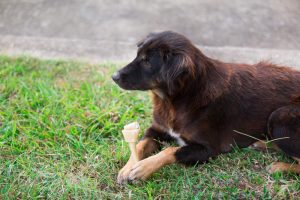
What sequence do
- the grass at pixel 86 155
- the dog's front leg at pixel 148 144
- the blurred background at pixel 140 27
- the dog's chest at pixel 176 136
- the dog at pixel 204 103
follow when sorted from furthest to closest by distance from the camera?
the blurred background at pixel 140 27 → the dog's chest at pixel 176 136 → the dog's front leg at pixel 148 144 → the dog at pixel 204 103 → the grass at pixel 86 155

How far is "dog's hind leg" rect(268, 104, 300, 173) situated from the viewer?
11.1ft

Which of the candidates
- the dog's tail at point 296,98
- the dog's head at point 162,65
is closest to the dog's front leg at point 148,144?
the dog's head at point 162,65

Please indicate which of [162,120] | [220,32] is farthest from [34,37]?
[162,120]

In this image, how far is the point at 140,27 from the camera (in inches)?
256

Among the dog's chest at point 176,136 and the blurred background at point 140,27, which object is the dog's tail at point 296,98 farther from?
the blurred background at point 140,27

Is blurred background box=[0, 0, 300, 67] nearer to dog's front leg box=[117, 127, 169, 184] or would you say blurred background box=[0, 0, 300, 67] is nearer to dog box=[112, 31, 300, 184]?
dog box=[112, 31, 300, 184]

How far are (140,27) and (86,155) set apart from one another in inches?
128

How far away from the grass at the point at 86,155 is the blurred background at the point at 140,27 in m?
1.01

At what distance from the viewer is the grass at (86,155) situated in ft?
10.6

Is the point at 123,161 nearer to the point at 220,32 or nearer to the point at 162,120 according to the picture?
the point at 162,120

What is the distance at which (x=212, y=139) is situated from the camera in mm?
3529

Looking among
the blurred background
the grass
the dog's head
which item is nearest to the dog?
the dog's head

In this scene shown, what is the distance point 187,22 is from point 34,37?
7.65 feet

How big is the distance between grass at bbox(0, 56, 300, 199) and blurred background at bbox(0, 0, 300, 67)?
3.33ft
